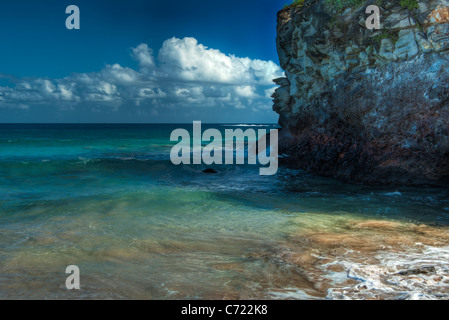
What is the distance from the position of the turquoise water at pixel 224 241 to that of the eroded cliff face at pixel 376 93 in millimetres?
1480

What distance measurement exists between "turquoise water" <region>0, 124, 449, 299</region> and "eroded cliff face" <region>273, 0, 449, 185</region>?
58.3 inches

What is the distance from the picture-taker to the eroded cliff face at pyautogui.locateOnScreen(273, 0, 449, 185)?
43.1 ft

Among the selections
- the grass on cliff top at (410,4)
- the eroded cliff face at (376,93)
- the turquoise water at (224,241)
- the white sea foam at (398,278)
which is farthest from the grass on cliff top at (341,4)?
the white sea foam at (398,278)

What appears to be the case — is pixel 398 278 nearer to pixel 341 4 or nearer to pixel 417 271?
pixel 417 271

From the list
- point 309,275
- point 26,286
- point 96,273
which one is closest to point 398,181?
point 309,275

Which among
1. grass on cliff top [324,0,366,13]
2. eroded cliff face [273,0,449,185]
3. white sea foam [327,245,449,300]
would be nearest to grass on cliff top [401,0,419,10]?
eroded cliff face [273,0,449,185]

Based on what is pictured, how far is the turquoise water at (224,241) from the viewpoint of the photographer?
202 inches

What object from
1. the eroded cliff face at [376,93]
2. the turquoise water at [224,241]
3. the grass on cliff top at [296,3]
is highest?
the grass on cliff top at [296,3]

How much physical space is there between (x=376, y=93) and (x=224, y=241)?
10.5 metres

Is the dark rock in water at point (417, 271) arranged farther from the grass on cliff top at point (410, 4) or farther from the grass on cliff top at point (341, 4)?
the grass on cliff top at point (341, 4)

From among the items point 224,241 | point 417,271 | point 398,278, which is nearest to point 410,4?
point 417,271

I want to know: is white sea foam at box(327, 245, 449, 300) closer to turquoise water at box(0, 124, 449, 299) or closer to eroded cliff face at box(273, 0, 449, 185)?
turquoise water at box(0, 124, 449, 299)

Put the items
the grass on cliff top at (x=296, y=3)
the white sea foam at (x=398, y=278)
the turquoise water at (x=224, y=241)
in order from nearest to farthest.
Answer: the white sea foam at (x=398, y=278) → the turquoise water at (x=224, y=241) → the grass on cliff top at (x=296, y=3)
